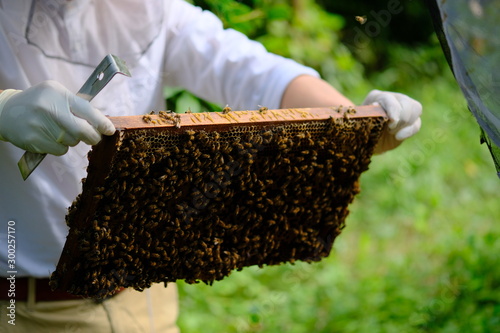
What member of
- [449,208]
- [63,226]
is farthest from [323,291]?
[63,226]

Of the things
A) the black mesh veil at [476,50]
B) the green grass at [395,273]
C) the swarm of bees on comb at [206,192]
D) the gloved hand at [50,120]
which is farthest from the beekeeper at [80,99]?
the green grass at [395,273]

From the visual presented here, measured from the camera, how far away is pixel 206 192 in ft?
5.57

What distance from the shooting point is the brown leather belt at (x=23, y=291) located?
1891mm

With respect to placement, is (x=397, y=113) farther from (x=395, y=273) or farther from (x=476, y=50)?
(x=395, y=273)

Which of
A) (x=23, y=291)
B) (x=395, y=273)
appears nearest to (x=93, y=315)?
(x=23, y=291)

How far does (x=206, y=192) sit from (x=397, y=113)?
0.79 metres

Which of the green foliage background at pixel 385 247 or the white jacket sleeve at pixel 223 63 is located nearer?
the white jacket sleeve at pixel 223 63

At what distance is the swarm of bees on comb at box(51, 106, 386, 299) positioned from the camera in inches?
60.4

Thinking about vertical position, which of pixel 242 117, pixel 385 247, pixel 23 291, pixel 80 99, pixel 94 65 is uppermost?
pixel 80 99

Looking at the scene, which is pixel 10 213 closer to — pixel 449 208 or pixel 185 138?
pixel 185 138

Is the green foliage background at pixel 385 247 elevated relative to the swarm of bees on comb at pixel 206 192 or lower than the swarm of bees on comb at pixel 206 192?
lower

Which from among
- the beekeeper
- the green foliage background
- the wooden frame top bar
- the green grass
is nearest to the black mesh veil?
the wooden frame top bar

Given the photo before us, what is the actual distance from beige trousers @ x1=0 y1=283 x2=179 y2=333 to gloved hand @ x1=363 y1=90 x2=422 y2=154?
112 centimetres

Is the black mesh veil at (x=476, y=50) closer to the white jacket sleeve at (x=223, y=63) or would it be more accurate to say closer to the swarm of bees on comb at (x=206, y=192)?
the swarm of bees on comb at (x=206, y=192)
